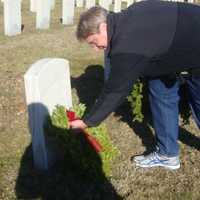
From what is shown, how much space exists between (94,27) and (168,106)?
1246mm

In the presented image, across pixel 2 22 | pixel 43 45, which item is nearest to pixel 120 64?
pixel 43 45

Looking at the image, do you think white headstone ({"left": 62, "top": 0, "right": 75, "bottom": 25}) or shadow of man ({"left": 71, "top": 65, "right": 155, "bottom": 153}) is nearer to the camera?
shadow of man ({"left": 71, "top": 65, "right": 155, "bottom": 153})

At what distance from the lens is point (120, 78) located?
11.9 feet

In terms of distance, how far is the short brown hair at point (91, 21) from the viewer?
364cm

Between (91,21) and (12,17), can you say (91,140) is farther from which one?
(12,17)

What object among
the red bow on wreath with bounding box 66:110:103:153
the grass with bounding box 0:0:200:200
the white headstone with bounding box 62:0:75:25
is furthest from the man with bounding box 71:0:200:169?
the white headstone with bounding box 62:0:75:25

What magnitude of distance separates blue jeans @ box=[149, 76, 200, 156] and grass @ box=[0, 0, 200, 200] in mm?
276

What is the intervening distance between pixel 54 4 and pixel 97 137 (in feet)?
24.3

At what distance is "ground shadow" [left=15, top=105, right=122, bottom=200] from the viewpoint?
14.3 ft

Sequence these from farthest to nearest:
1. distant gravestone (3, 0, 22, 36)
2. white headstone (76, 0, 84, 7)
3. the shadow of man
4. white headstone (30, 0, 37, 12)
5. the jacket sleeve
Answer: white headstone (76, 0, 84, 7) < white headstone (30, 0, 37, 12) < distant gravestone (3, 0, 22, 36) < the shadow of man < the jacket sleeve

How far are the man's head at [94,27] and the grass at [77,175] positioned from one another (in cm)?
137

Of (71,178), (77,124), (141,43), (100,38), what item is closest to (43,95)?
(77,124)

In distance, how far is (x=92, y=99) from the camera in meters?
6.41

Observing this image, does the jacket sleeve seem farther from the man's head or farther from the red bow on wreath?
the red bow on wreath
